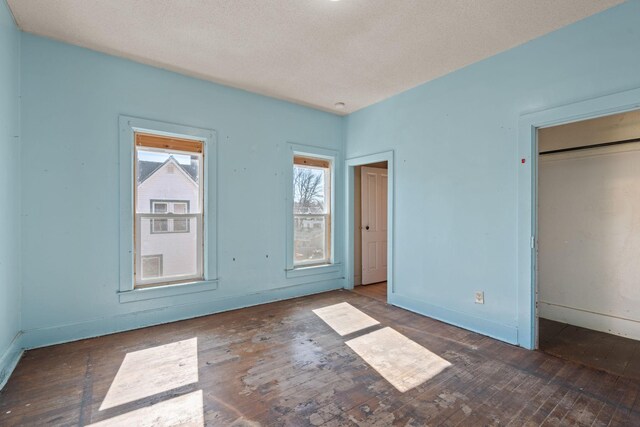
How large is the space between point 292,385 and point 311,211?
3.02m

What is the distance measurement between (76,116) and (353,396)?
3.69m

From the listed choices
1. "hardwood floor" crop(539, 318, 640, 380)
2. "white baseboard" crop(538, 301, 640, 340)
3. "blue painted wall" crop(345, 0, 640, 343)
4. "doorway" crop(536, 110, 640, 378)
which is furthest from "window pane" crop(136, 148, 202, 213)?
"white baseboard" crop(538, 301, 640, 340)

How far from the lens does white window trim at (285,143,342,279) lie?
15.2 feet

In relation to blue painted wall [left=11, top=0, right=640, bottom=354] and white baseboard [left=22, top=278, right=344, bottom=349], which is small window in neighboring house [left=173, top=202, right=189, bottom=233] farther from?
white baseboard [left=22, top=278, right=344, bottom=349]

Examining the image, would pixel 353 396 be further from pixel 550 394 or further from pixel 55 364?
pixel 55 364

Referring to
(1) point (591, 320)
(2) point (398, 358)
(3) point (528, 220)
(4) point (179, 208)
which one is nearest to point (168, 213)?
(4) point (179, 208)

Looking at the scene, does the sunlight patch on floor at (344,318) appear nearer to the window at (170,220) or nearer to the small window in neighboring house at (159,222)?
the window at (170,220)

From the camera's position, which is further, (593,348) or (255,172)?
(255,172)

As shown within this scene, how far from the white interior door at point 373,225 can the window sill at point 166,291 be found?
2.76 meters

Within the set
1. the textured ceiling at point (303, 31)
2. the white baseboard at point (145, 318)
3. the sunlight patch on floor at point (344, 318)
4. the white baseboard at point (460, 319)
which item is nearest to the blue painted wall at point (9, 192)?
the white baseboard at point (145, 318)

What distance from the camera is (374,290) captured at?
517cm

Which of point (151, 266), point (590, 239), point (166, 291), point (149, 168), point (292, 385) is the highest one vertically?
point (149, 168)

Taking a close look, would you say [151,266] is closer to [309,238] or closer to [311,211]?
[309,238]

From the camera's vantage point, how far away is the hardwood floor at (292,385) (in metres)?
1.99
